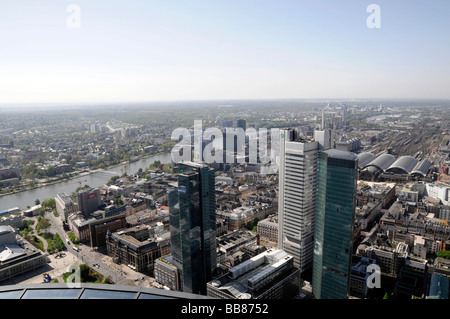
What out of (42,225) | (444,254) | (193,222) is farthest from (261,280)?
(42,225)

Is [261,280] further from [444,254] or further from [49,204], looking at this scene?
[49,204]

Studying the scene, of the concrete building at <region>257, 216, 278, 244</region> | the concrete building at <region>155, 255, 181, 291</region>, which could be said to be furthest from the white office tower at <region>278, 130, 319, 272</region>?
the concrete building at <region>155, 255, 181, 291</region>

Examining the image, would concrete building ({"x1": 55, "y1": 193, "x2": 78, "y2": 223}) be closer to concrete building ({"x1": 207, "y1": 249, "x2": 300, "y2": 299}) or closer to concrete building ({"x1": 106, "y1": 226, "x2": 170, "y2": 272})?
concrete building ({"x1": 106, "y1": 226, "x2": 170, "y2": 272})

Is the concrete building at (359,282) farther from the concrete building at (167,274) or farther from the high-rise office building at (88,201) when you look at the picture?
the high-rise office building at (88,201)

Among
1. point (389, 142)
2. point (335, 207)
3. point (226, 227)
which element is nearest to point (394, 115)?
point (389, 142)
